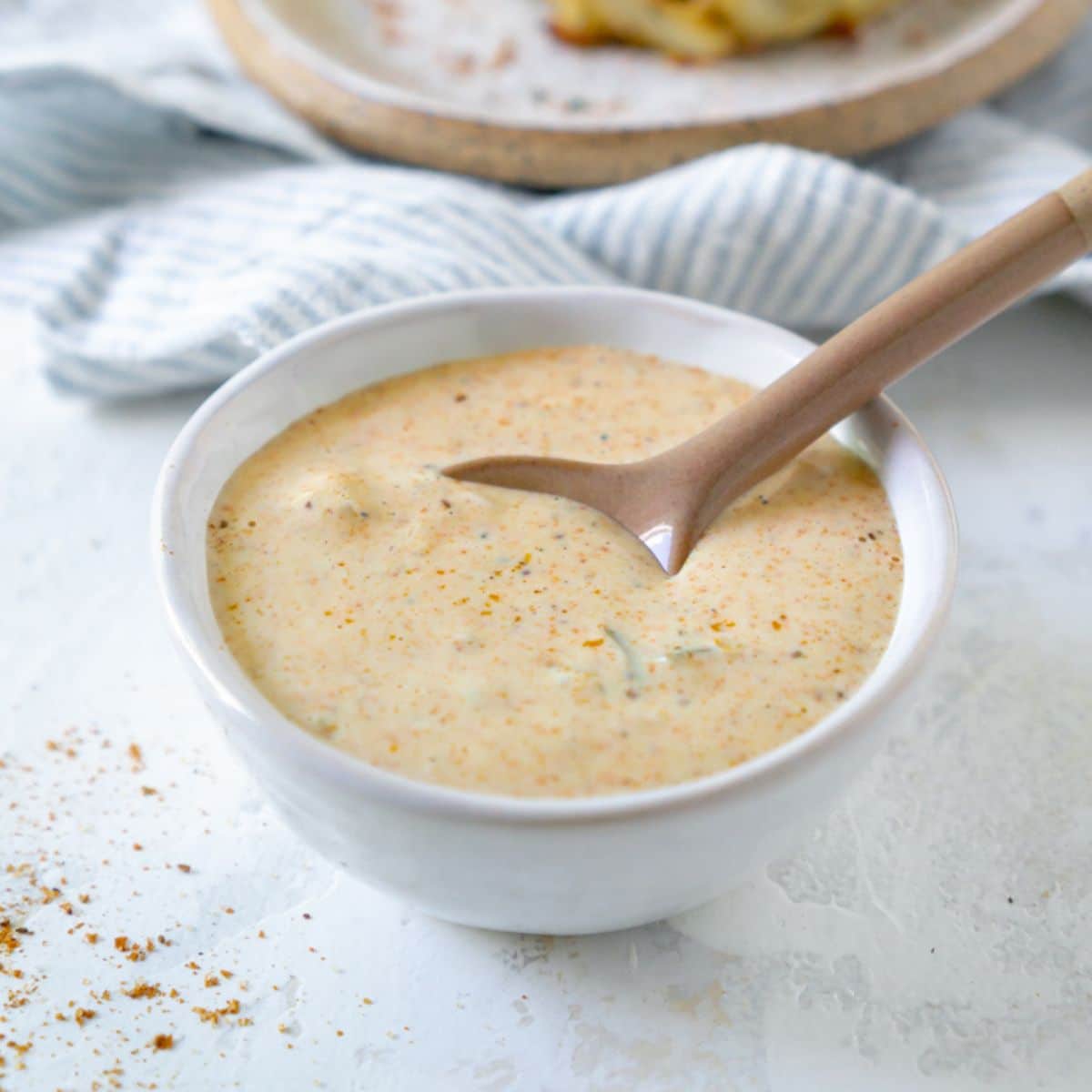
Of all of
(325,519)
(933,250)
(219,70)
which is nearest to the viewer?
(325,519)

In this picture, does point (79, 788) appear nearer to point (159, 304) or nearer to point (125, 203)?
point (159, 304)

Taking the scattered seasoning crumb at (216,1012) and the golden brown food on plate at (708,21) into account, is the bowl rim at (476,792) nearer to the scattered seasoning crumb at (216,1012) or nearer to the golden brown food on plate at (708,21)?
the scattered seasoning crumb at (216,1012)

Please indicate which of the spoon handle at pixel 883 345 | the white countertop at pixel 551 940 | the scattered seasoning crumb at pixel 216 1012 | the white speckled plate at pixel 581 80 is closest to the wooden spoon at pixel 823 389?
the spoon handle at pixel 883 345

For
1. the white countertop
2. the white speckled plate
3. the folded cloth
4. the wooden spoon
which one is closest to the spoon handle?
the wooden spoon

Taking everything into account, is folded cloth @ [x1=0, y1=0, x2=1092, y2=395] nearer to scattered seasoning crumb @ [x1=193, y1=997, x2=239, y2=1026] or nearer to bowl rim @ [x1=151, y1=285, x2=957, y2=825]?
bowl rim @ [x1=151, y1=285, x2=957, y2=825]

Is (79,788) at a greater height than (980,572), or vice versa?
(980,572)

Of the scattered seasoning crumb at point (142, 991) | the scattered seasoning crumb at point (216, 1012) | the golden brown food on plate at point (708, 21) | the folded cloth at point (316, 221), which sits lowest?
the scattered seasoning crumb at point (142, 991)

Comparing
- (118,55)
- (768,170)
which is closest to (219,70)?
(118,55)
